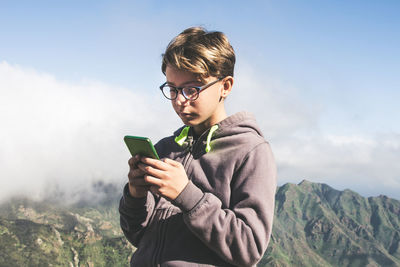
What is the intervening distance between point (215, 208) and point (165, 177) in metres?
0.57

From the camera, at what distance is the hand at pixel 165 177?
282 cm

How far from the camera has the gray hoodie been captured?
290cm

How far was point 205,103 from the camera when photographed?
3525 mm

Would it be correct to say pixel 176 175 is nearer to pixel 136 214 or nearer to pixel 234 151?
pixel 234 151

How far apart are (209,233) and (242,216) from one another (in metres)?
0.38

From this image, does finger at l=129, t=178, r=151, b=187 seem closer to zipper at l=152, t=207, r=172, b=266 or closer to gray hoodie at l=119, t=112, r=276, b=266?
gray hoodie at l=119, t=112, r=276, b=266

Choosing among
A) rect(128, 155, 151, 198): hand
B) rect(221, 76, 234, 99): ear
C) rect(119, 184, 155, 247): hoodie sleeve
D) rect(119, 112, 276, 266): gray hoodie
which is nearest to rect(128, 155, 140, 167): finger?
rect(128, 155, 151, 198): hand

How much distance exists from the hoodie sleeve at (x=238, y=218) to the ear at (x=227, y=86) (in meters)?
1.06

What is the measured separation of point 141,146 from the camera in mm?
2877

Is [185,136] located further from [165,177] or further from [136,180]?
[165,177]

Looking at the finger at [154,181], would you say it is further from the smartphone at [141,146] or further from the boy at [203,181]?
the smartphone at [141,146]

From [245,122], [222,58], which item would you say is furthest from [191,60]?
[245,122]

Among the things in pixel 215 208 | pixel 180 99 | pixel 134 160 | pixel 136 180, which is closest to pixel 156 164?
pixel 134 160

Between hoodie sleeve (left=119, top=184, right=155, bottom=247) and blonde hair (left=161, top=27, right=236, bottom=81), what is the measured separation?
1.65m
